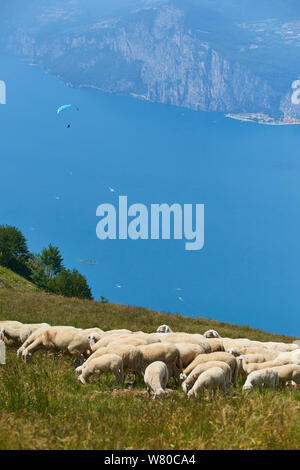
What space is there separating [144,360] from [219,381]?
2.49 metres

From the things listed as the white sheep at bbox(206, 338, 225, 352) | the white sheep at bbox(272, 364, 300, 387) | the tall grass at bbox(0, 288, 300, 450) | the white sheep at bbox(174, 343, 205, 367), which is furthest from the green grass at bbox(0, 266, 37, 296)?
the tall grass at bbox(0, 288, 300, 450)

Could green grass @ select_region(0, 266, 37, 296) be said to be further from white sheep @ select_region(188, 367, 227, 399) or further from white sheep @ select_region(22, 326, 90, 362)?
white sheep @ select_region(188, 367, 227, 399)

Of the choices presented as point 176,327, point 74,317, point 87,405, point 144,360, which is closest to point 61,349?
point 144,360

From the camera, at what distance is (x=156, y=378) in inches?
415

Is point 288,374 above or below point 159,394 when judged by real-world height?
above

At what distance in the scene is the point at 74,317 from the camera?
25.0 metres

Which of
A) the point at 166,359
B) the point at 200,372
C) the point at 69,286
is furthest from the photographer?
the point at 69,286

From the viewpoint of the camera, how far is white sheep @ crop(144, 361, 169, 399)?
405 inches

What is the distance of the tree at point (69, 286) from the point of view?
289 ft

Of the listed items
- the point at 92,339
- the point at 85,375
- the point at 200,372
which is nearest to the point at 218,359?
the point at 200,372

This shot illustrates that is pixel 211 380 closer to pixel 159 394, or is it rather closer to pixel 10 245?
pixel 159 394

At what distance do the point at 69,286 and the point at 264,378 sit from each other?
80.4 m

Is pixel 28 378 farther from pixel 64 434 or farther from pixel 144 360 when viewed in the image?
pixel 144 360
